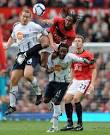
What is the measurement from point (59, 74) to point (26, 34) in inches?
56.6

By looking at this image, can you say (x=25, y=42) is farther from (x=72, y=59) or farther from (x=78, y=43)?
(x=72, y=59)

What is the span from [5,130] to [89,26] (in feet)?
32.2

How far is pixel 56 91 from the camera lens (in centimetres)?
1880

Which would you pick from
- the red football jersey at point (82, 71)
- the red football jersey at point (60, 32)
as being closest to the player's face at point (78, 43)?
the red football jersey at point (82, 71)

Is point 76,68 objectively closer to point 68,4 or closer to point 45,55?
point 45,55

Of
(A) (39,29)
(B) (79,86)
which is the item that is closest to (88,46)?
(A) (39,29)

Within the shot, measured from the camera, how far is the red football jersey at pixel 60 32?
760 inches

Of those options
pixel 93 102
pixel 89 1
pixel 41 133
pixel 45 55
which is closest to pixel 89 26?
pixel 89 1

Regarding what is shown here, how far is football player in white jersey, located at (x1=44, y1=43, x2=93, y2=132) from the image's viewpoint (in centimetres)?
1848

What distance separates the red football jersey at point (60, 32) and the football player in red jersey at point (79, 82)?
16.9 inches

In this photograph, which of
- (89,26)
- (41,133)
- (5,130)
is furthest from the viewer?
(89,26)

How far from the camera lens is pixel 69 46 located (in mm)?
19406

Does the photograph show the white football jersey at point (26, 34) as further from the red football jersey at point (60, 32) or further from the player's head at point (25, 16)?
the red football jersey at point (60, 32)

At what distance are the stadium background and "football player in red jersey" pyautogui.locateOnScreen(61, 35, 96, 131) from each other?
4.02m
